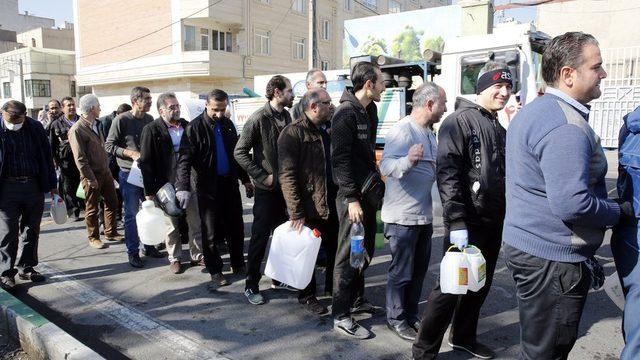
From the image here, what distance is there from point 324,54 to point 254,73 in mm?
7380

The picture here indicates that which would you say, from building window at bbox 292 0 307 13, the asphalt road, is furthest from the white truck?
building window at bbox 292 0 307 13

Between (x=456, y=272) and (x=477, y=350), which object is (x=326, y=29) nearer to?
(x=477, y=350)

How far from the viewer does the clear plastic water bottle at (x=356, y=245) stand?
3330mm

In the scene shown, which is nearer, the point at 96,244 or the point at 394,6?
the point at 96,244

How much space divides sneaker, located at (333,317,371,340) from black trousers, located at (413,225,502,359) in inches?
19.8

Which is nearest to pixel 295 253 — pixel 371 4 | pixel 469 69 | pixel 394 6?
pixel 469 69

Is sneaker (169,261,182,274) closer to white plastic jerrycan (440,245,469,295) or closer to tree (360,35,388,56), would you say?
white plastic jerrycan (440,245,469,295)

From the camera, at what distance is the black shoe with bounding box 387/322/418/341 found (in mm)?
3395

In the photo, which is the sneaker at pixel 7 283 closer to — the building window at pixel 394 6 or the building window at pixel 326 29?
the building window at pixel 326 29

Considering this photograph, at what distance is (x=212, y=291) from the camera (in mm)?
4461

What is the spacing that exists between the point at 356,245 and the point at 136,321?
1961 millimetres

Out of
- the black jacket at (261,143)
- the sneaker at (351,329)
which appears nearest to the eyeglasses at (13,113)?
the black jacket at (261,143)

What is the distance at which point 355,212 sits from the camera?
333 cm

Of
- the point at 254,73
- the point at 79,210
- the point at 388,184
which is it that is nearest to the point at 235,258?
the point at 388,184
